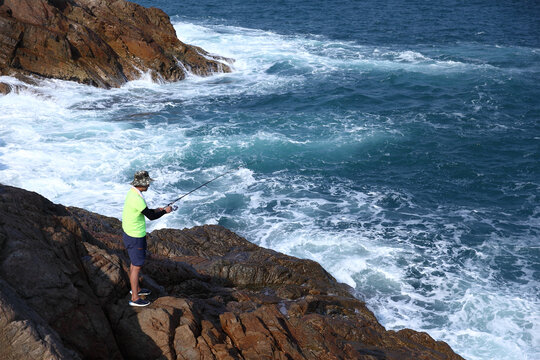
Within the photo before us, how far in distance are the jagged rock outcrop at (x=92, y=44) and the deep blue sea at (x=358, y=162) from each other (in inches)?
30.5

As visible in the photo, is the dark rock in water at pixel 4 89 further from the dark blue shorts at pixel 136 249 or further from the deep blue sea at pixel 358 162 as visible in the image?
the dark blue shorts at pixel 136 249

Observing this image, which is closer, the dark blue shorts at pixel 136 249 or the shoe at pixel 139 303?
the shoe at pixel 139 303

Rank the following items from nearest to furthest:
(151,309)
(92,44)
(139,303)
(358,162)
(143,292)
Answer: (151,309) < (139,303) < (143,292) < (358,162) < (92,44)

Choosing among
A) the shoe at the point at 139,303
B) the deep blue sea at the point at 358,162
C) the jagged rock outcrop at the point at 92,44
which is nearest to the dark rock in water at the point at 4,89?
the jagged rock outcrop at the point at 92,44

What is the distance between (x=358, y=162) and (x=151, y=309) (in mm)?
13060

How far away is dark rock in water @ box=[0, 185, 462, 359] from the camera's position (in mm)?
5430

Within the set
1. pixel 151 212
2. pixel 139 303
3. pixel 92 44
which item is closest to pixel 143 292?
pixel 139 303

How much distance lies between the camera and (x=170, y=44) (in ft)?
90.5

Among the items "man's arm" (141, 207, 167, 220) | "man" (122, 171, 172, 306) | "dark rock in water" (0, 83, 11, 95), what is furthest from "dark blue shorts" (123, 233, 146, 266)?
"dark rock in water" (0, 83, 11, 95)

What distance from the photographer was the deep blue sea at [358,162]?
11.9 meters

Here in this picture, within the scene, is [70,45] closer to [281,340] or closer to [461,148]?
[461,148]

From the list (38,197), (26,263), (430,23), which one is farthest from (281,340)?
(430,23)

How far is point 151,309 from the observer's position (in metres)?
6.12

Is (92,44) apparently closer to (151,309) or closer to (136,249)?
(136,249)
